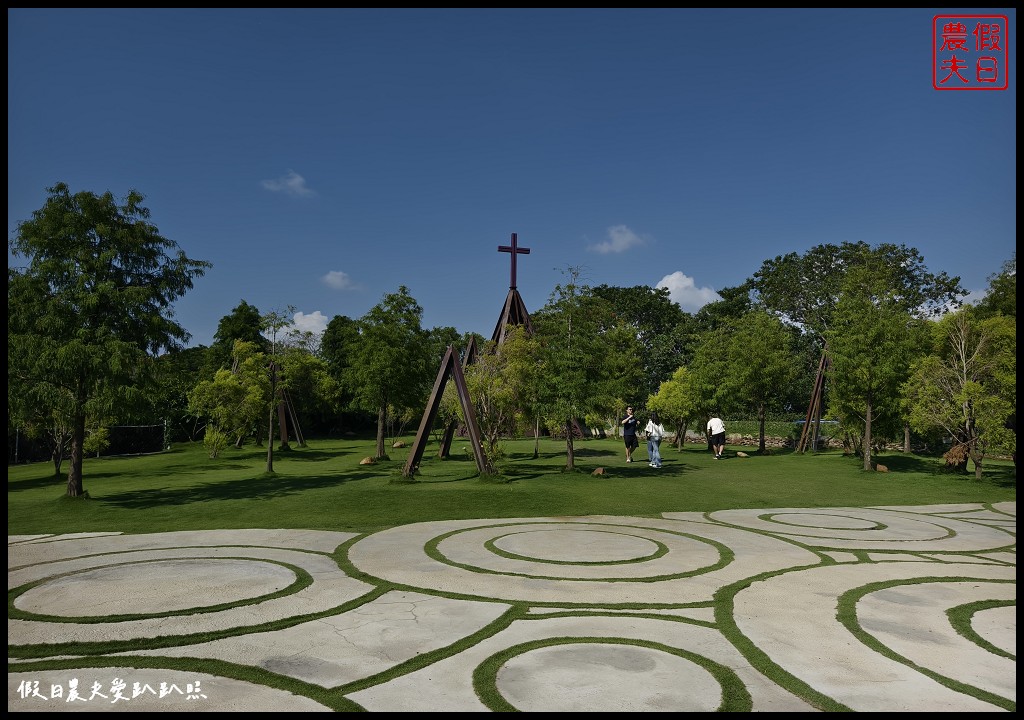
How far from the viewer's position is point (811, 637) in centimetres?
612

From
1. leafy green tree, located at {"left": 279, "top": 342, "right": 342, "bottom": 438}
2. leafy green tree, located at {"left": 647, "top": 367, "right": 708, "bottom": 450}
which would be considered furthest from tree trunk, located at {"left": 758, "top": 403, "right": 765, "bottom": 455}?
leafy green tree, located at {"left": 279, "top": 342, "right": 342, "bottom": 438}

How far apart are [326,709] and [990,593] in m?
7.82

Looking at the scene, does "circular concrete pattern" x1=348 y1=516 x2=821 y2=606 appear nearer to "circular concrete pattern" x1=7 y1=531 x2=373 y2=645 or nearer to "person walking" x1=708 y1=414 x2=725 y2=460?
"circular concrete pattern" x1=7 y1=531 x2=373 y2=645

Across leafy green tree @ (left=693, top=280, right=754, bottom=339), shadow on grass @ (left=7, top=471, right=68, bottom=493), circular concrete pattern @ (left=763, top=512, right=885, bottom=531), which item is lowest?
shadow on grass @ (left=7, top=471, right=68, bottom=493)

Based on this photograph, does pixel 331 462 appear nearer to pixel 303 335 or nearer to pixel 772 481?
pixel 772 481

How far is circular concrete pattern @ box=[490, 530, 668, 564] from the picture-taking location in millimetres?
9594

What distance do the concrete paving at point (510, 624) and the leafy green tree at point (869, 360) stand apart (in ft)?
42.6

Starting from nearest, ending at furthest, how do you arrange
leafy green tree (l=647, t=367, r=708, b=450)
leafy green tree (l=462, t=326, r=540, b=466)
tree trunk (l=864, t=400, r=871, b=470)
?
leafy green tree (l=462, t=326, r=540, b=466), tree trunk (l=864, t=400, r=871, b=470), leafy green tree (l=647, t=367, r=708, b=450)

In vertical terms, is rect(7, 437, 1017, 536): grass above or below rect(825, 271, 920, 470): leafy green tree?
below

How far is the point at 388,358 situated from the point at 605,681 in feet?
81.0

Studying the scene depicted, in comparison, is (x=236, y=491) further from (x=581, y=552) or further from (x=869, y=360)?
(x=869, y=360)

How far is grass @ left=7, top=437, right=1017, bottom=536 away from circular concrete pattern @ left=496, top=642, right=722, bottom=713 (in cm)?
700

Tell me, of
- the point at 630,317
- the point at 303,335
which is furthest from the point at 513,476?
the point at 630,317

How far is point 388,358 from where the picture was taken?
28781 mm
